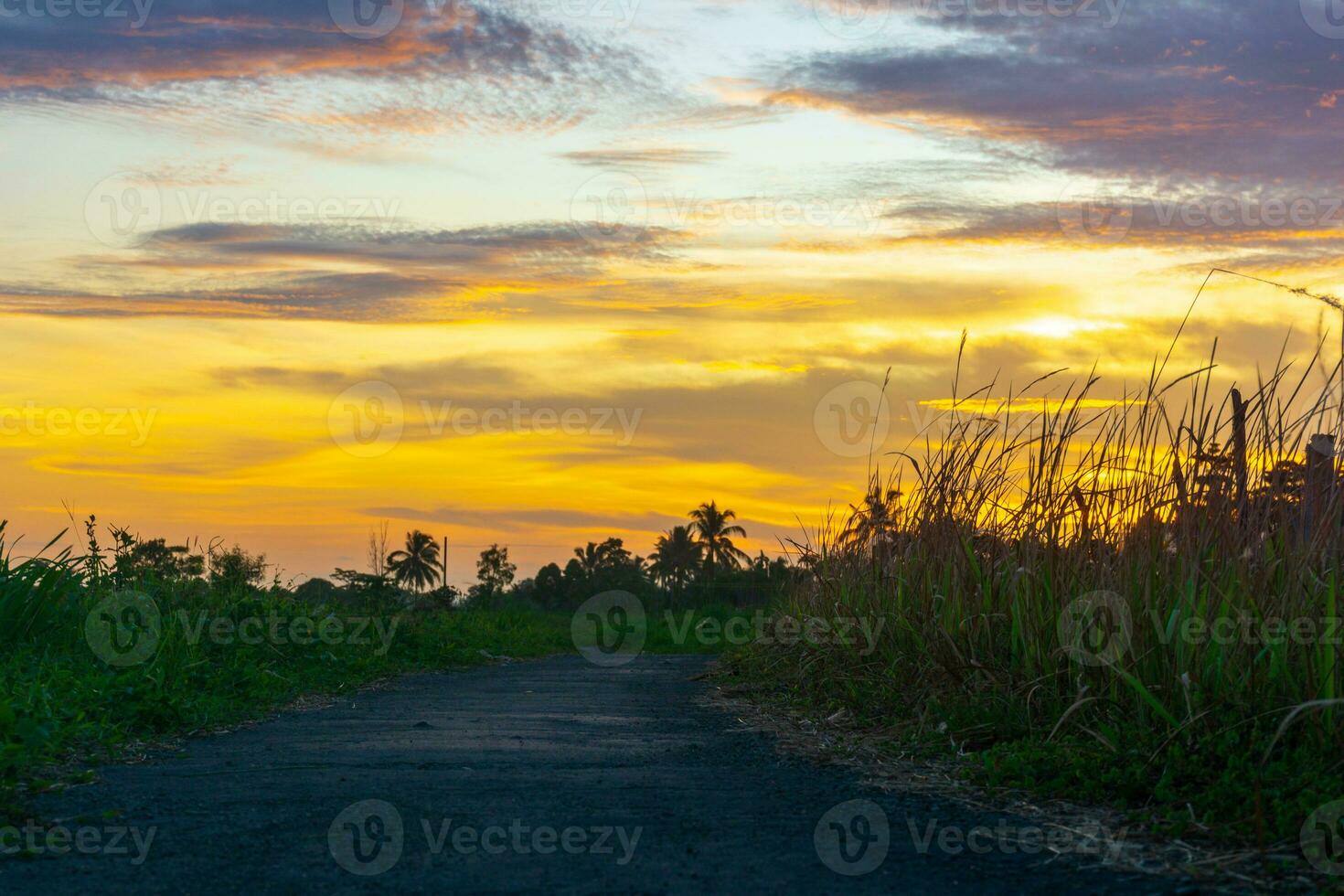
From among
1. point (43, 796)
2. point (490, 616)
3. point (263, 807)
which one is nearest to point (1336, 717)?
point (263, 807)

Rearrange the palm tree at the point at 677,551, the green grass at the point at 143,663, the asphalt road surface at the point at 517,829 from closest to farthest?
the asphalt road surface at the point at 517,829 < the green grass at the point at 143,663 < the palm tree at the point at 677,551

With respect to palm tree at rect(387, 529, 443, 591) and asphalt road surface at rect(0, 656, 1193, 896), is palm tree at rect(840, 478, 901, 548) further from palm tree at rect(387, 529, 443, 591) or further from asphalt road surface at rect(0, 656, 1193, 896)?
palm tree at rect(387, 529, 443, 591)

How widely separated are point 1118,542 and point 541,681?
10.2 m

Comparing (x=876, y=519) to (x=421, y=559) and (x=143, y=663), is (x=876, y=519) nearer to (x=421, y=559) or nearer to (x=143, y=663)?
(x=143, y=663)

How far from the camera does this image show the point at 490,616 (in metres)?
31.5

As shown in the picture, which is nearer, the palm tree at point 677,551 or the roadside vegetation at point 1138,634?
the roadside vegetation at point 1138,634

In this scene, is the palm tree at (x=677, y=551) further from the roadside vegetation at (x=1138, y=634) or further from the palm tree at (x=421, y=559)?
the roadside vegetation at (x=1138, y=634)

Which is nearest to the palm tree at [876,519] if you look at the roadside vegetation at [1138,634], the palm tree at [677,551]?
the roadside vegetation at [1138,634]

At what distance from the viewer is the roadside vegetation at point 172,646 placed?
300 inches

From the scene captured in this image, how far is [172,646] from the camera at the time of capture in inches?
441

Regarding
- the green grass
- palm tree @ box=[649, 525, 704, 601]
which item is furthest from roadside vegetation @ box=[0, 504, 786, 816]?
palm tree @ box=[649, 525, 704, 601]

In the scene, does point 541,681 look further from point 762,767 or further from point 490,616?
point 490,616

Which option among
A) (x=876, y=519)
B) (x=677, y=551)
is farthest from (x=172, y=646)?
(x=677, y=551)

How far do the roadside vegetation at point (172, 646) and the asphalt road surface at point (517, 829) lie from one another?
22.8 inches
